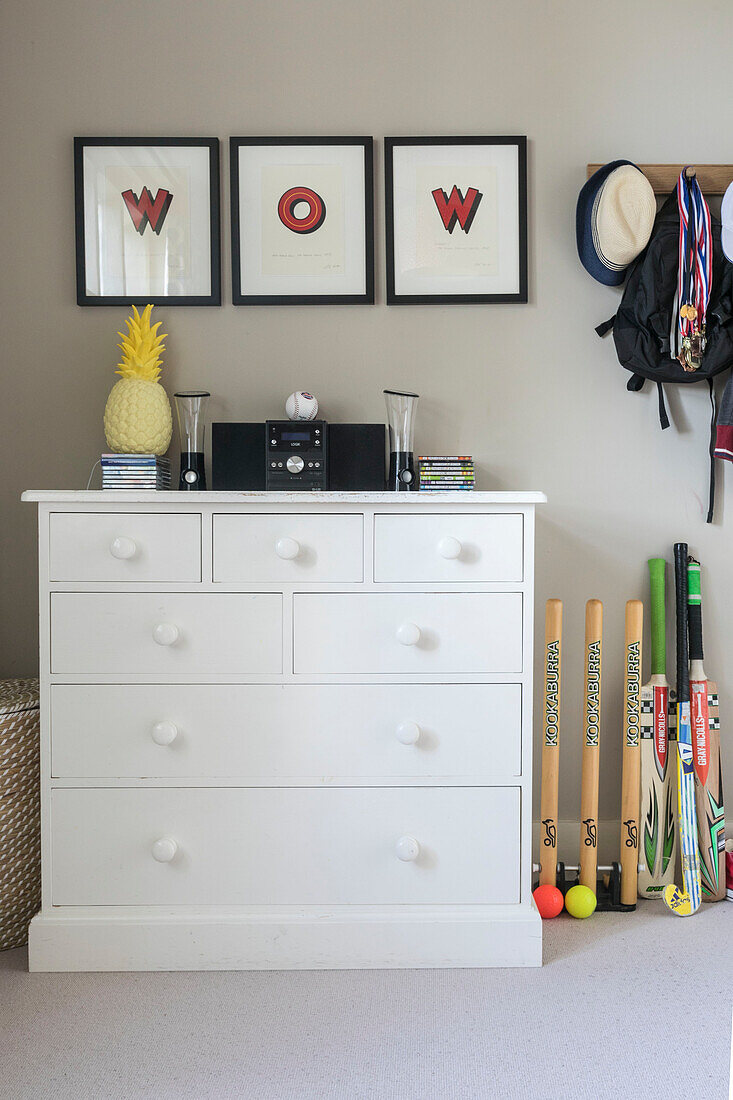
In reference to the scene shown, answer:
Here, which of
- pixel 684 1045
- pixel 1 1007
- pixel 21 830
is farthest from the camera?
pixel 21 830

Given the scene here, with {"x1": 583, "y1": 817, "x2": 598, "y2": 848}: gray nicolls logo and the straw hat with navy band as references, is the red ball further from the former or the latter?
the straw hat with navy band

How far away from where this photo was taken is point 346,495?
1886mm

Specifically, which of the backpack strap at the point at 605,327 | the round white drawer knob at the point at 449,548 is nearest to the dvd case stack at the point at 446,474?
the round white drawer knob at the point at 449,548

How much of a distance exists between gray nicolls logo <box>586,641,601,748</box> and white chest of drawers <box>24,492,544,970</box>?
0.36 metres

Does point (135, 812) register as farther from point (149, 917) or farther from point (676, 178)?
point (676, 178)

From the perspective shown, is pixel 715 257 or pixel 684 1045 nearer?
pixel 684 1045

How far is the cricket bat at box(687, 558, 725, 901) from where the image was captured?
2.28 meters

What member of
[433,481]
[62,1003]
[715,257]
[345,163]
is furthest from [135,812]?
[715,257]

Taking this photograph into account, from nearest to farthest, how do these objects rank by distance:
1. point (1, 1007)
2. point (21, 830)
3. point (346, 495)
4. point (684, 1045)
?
point (684, 1045)
point (1, 1007)
point (346, 495)
point (21, 830)

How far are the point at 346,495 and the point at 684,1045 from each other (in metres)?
1.30

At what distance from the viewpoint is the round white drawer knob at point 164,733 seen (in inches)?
74.3

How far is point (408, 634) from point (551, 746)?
2.01 feet

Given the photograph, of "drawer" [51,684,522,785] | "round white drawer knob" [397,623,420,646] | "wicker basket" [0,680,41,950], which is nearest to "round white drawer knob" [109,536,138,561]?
"drawer" [51,684,522,785]

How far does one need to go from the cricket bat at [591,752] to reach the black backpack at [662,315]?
0.67 meters
